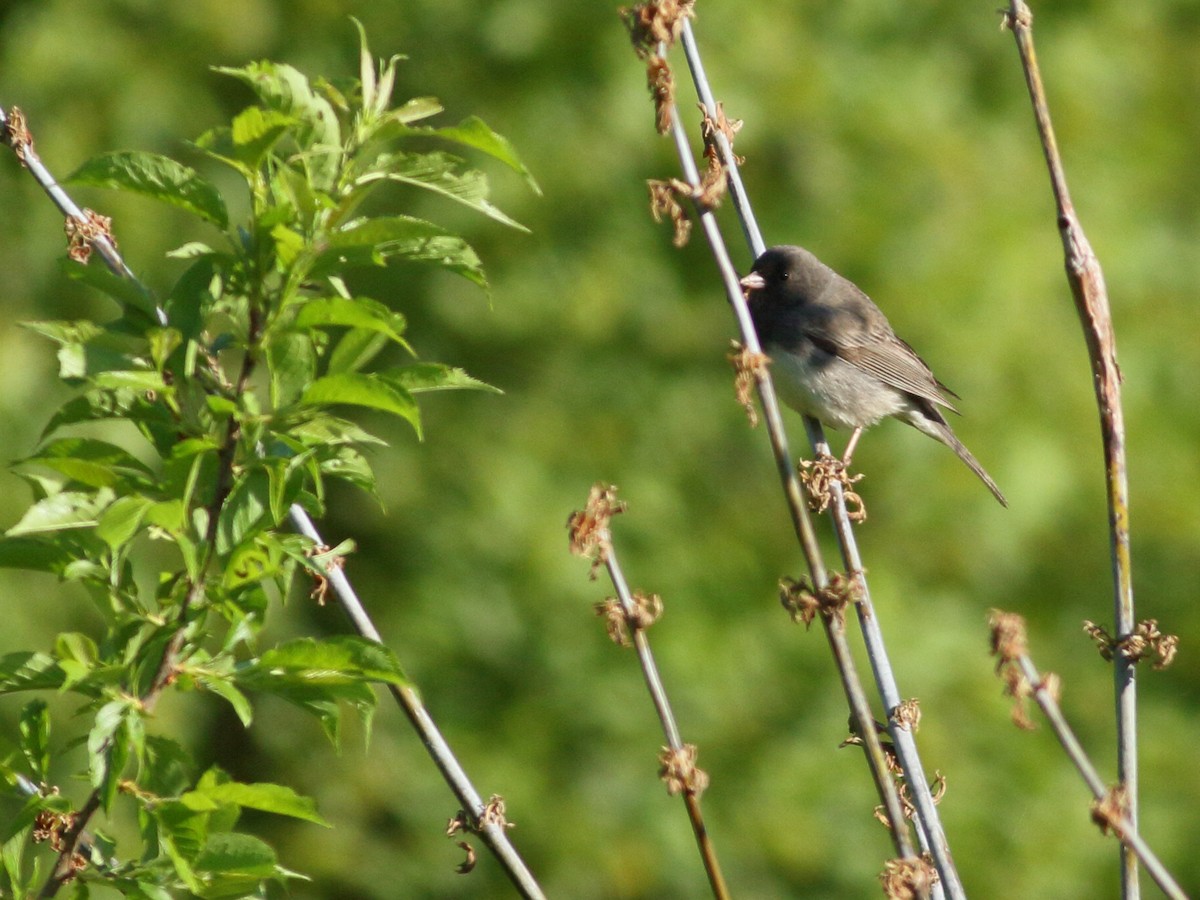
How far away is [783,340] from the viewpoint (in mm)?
6344

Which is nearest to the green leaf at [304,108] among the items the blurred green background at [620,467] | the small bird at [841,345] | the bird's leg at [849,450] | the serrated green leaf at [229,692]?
the serrated green leaf at [229,692]

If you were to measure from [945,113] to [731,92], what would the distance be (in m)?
1.54

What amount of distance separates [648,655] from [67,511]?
815mm

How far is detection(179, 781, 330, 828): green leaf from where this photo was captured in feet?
6.59

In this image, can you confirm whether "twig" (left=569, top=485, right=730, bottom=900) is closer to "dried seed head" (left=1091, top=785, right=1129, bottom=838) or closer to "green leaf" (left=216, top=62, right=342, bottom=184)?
"dried seed head" (left=1091, top=785, right=1129, bottom=838)

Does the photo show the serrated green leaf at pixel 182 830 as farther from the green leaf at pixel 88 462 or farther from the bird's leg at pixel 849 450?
the bird's leg at pixel 849 450

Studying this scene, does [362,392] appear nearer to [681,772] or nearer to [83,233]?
[83,233]

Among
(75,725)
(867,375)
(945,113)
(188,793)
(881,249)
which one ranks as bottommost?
(188,793)

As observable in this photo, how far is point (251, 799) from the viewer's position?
2.07 m

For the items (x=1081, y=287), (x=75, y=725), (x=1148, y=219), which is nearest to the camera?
(x=1081, y=287)

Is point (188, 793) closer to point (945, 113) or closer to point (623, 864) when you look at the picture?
point (623, 864)

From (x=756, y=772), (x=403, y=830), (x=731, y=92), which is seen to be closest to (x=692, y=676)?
(x=756, y=772)

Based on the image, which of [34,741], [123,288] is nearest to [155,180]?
[123,288]

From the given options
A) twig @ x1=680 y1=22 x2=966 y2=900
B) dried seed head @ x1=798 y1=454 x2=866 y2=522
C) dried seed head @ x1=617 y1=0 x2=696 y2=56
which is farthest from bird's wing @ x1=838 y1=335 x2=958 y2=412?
dried seed head @ x1=617 y1=0 x2=696 y2=56
